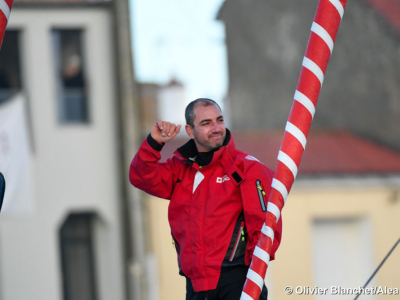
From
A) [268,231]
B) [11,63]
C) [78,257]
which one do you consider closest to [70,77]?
[11,63]

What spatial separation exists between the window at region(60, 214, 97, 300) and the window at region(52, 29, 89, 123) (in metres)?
2.16

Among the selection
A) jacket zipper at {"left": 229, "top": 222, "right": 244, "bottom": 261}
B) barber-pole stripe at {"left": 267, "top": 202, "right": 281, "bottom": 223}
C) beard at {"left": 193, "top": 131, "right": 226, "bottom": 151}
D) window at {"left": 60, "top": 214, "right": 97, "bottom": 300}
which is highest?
beard at {"left": 193, "top": 131, "right": 226, "bottom": 151}

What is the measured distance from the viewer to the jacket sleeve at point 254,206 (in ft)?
14.6

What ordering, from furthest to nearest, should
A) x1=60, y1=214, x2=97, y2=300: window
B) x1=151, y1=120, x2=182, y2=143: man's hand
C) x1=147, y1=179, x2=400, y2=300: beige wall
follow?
x1=60, y1=214, x2=97, y2=300: window < x1=147, y1=179, x2=400, y2=300: beige wall < x1=151, y1=120, x2=182, y2=143: man's hand

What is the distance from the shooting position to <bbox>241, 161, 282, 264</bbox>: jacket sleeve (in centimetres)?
445

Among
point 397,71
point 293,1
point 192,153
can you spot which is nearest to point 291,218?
point 397,71

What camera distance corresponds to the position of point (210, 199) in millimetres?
4562

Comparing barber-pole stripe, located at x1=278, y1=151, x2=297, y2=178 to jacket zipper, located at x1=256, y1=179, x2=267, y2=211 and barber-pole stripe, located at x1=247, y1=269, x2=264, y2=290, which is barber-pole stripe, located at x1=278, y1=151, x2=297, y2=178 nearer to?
jacket zipper, located at x1=256, y1=179, x2=267, y2=211

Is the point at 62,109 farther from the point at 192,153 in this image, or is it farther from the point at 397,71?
the point at 192,153

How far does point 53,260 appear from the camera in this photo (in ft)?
53.8

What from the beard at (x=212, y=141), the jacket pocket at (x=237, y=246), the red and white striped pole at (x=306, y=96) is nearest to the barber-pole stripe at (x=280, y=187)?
the red and white striped pole at (x=306, y=96)

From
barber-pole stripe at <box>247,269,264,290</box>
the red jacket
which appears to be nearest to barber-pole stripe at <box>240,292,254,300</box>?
barber-pole stripe at <box>247,269,264,290</box>

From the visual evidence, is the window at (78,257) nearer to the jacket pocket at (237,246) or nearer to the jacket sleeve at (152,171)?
the jacket sleeve at (152,171)

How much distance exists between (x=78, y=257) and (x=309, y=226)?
496 centimetres
